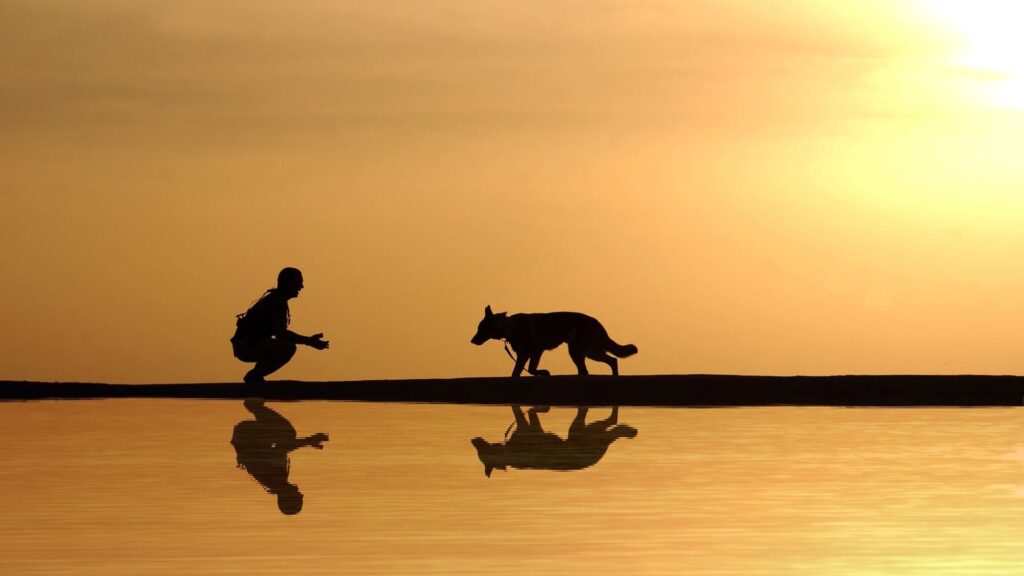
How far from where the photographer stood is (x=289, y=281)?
19125mm

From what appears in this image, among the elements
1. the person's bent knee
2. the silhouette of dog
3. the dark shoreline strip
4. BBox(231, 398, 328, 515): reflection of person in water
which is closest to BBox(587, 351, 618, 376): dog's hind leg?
the silhouette of dog

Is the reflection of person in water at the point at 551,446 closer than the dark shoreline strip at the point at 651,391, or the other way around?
the reflection of person in water at the point at 551,446

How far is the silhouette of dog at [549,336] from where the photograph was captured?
71.5 ft

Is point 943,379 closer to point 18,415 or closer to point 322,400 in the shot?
point 322,400

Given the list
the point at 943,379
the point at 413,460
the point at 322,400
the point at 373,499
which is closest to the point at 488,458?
the point at 413,460

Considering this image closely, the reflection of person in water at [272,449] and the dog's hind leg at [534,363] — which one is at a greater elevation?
the reflection of person in water at [272,449]

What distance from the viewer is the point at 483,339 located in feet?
73.8

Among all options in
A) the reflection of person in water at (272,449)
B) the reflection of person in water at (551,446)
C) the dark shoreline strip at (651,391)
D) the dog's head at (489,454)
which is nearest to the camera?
the reflection of person in water at (272,449)

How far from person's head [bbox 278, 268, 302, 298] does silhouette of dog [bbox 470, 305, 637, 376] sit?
3472mm

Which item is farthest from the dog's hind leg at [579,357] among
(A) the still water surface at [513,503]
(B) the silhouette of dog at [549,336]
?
(A) the still water surface at [513,503]

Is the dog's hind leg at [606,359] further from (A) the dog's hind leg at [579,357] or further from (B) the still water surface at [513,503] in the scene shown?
(B) the still water surface at [513,503]

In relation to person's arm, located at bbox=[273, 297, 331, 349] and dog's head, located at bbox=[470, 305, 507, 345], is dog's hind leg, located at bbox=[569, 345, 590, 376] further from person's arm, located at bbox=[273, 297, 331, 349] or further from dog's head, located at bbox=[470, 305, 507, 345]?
person's arm, located at bbox=[273, 297, 331, 349]

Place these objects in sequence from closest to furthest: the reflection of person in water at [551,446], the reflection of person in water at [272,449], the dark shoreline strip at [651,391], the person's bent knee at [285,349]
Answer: the reflection of person in water at [272,449] → the reflection of person in water at [551,446] → the dark shoreline strip at [651,391] → the person's bent knee at [285,349]

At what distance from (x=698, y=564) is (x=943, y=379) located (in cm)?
1459
